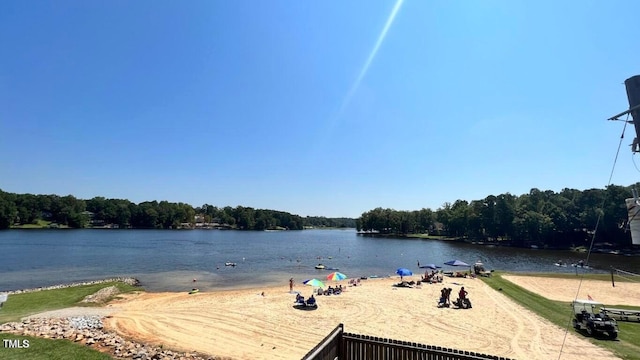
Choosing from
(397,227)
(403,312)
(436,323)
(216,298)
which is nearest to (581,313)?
(436,323)

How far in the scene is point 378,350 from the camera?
27.7 ft

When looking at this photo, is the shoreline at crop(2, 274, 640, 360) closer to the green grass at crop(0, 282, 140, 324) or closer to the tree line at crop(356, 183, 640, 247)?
the green grass at crop(0, 282, 140, 324)

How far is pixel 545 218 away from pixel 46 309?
118392mm

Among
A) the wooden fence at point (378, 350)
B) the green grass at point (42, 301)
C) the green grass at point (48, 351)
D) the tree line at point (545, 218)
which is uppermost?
the tree line at point (545, 218)

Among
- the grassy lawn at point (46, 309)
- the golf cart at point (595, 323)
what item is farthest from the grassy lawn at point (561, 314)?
the grassy lawn at point (46, 309)

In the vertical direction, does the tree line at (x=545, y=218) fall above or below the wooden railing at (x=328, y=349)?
above

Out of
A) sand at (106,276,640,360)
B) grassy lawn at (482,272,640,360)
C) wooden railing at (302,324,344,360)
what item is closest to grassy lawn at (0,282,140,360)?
sand at (106,276,640,360)

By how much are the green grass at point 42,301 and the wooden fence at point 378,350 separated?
18073mm

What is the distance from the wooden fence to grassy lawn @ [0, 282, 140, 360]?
935 centimetres

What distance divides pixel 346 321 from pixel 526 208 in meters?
118

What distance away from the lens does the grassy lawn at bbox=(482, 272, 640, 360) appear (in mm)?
13711

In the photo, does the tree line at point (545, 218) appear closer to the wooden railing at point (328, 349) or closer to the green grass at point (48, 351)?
the wooden railing at point (328, 349)

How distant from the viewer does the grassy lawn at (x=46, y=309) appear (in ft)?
39.3

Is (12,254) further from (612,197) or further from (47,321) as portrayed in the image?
(612,197)
